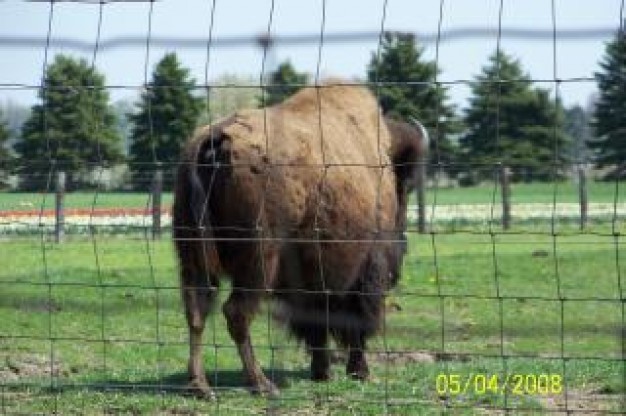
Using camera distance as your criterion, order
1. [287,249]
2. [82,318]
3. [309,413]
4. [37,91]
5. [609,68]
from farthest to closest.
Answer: [82,318] < [287,249] < [309,413] < [609,68] < [37,91]

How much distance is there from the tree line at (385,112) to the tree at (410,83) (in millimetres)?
12

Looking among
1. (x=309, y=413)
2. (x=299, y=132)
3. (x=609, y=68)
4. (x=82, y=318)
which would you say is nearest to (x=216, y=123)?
(x=299, y=132)

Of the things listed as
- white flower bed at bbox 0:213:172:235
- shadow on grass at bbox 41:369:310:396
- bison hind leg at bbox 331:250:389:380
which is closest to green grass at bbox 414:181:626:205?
white flower bed at bbox 0:213:172:235

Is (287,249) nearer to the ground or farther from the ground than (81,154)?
nearer to the ground

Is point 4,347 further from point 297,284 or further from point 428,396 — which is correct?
point 428,396

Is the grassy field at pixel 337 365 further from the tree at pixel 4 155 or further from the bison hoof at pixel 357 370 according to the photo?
the tree at pixel 4 155

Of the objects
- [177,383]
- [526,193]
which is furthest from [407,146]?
[526,193]

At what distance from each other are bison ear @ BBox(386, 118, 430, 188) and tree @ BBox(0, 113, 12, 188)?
3805mm

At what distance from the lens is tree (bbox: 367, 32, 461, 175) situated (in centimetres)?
475

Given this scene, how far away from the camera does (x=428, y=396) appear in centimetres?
672

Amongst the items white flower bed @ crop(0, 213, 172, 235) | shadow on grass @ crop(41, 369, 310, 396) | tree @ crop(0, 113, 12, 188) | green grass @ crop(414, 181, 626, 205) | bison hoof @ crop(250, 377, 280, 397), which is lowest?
shadow on grass @ crop(41, 369, 310, 396)

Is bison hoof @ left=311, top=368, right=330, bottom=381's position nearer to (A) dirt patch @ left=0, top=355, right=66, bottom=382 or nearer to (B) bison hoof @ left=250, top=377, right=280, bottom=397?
(B) bison hoof @ left=250, top=377, right=280, bottom=397

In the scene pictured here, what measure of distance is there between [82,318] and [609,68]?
21.0 feet

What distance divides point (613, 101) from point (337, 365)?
3.75m
